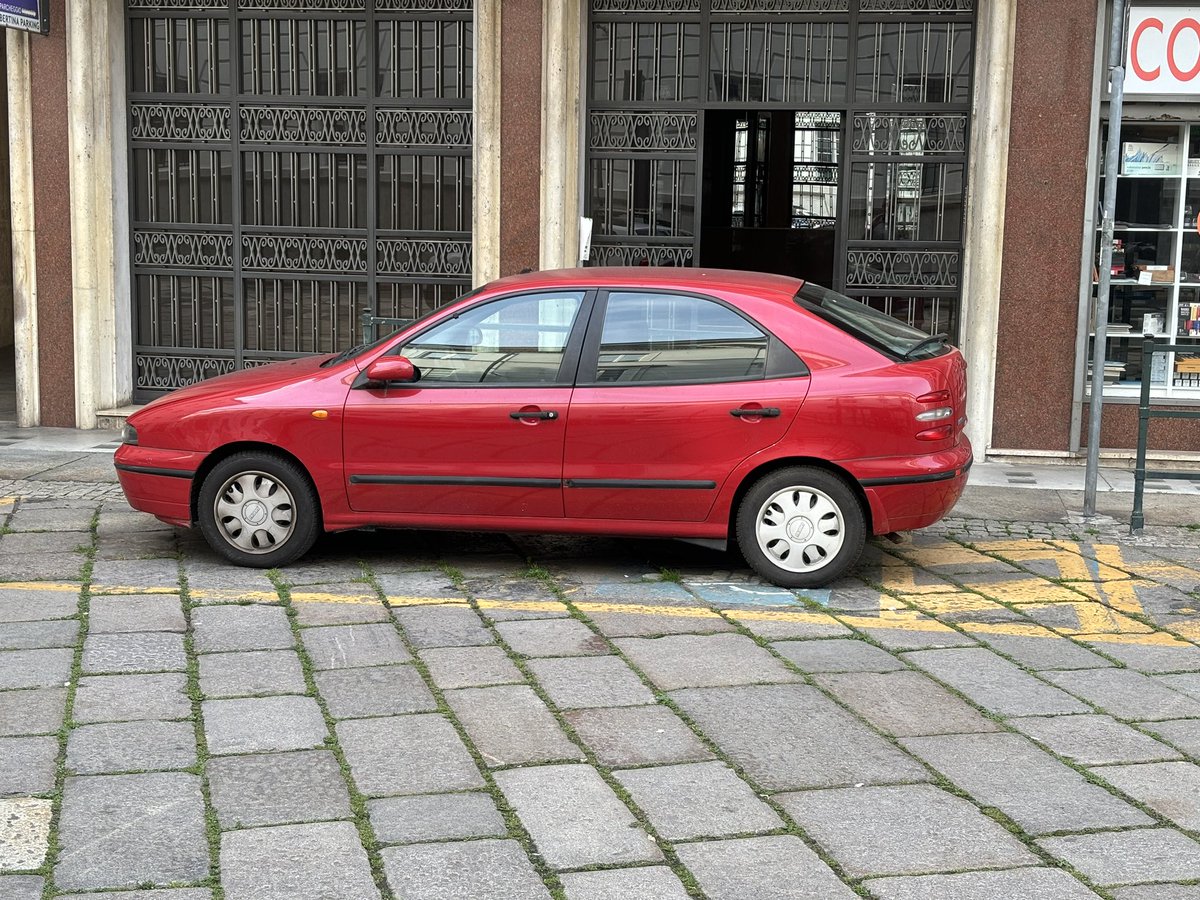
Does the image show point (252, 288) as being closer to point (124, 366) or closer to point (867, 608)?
point (124, 366)

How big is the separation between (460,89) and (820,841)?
28.4 feet

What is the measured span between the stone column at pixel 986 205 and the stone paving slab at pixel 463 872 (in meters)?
7.68

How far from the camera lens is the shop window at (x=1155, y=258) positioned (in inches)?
436

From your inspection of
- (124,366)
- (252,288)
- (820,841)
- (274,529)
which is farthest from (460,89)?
(820,841)

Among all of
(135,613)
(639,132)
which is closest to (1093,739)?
(135,613)

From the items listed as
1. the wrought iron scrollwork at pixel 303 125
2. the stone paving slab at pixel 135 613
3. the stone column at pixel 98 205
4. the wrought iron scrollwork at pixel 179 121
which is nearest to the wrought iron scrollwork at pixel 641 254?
the wrought iron scrollwork at pixel 303 125

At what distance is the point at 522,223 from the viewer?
38.0 feet

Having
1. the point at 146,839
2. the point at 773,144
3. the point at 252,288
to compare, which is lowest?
the point at 146,839

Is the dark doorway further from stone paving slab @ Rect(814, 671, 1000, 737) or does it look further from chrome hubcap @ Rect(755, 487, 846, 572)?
stone paving slab @ Rect(814, 671, 1000, 737)

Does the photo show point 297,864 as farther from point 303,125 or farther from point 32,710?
point 303,125

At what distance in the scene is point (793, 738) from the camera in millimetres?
5164

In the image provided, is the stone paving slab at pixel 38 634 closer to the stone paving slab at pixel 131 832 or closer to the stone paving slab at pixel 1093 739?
the stone paving slab at pixel 131 832

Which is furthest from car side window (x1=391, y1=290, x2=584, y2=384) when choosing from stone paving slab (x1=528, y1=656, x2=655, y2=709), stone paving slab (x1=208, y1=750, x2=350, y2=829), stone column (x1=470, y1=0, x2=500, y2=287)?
stone column (x1=470, y1=0, x2=500, y2=287)

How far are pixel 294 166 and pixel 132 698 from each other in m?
7.40
